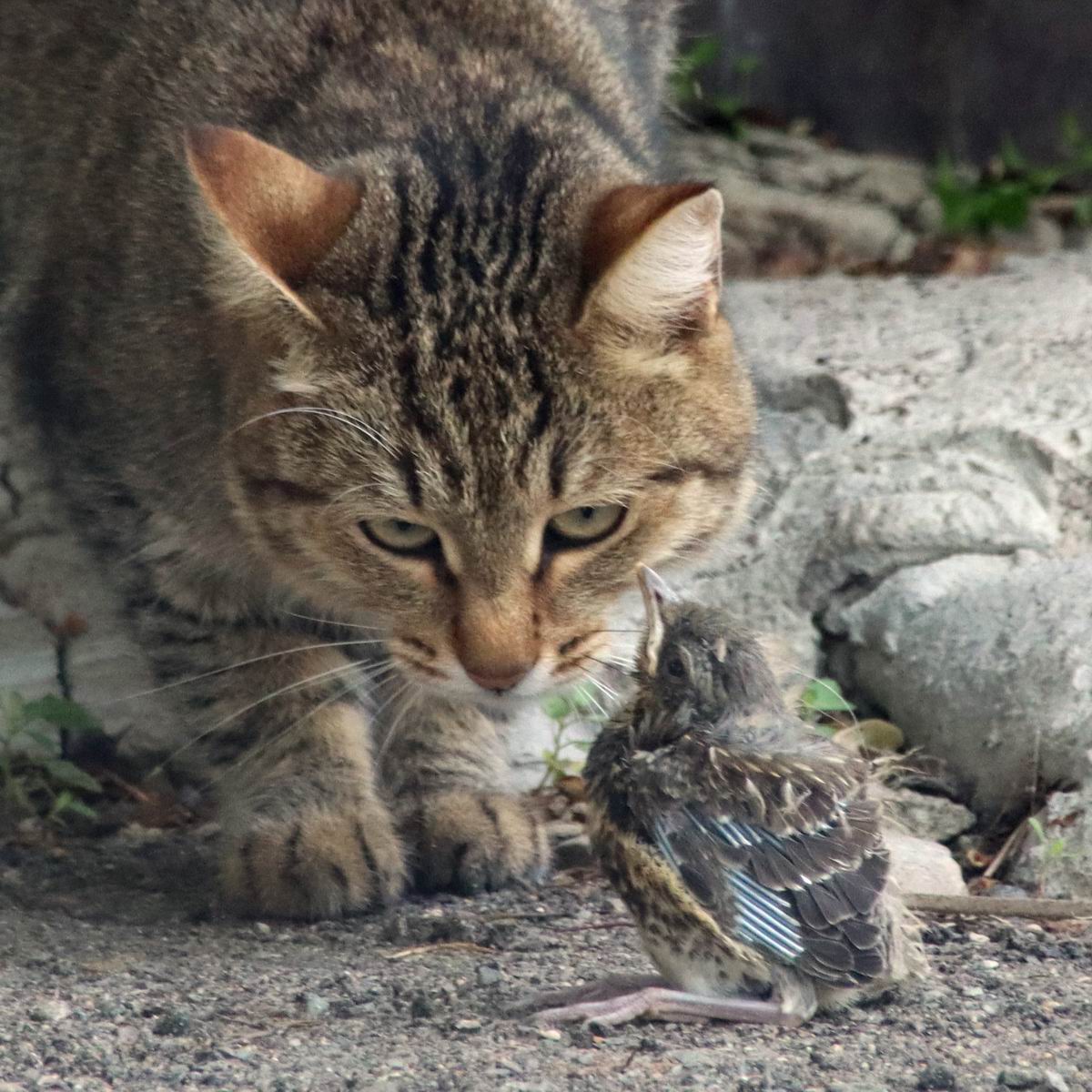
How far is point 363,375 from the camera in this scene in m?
3.30

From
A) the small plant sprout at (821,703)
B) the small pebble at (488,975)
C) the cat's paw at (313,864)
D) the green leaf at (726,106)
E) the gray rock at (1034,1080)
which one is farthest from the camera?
the green leaf at (726,106)

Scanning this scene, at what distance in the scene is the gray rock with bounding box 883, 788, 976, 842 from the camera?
4.11 metres

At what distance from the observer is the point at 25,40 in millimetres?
4910

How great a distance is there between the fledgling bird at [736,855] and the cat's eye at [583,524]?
43 centimetres

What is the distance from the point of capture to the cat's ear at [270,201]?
3.16 m

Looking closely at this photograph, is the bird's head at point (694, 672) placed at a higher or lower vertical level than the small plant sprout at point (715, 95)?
lower

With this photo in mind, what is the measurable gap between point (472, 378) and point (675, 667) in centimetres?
Result: 68

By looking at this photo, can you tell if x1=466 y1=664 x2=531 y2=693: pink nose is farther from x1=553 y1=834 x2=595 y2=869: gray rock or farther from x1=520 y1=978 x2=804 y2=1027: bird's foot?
x1=553 y1=834 x2=595 y2=869: gray rock

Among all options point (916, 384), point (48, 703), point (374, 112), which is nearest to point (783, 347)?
point (916, 384)

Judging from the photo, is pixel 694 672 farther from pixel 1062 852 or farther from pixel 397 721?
pixel 397 721

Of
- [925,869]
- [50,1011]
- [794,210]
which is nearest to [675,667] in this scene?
[925,869]

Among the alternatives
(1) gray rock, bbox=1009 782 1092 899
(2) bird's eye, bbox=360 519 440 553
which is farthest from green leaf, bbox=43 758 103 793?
(1) gray rock, bbox=1009 782 1092 899

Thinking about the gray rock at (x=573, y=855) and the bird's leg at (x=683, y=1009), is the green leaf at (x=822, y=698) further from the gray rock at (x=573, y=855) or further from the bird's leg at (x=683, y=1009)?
the bird's leg at (x=683, y=1009)

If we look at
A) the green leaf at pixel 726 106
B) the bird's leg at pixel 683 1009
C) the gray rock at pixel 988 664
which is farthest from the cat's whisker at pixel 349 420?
the green leaf at pixel 726 106
